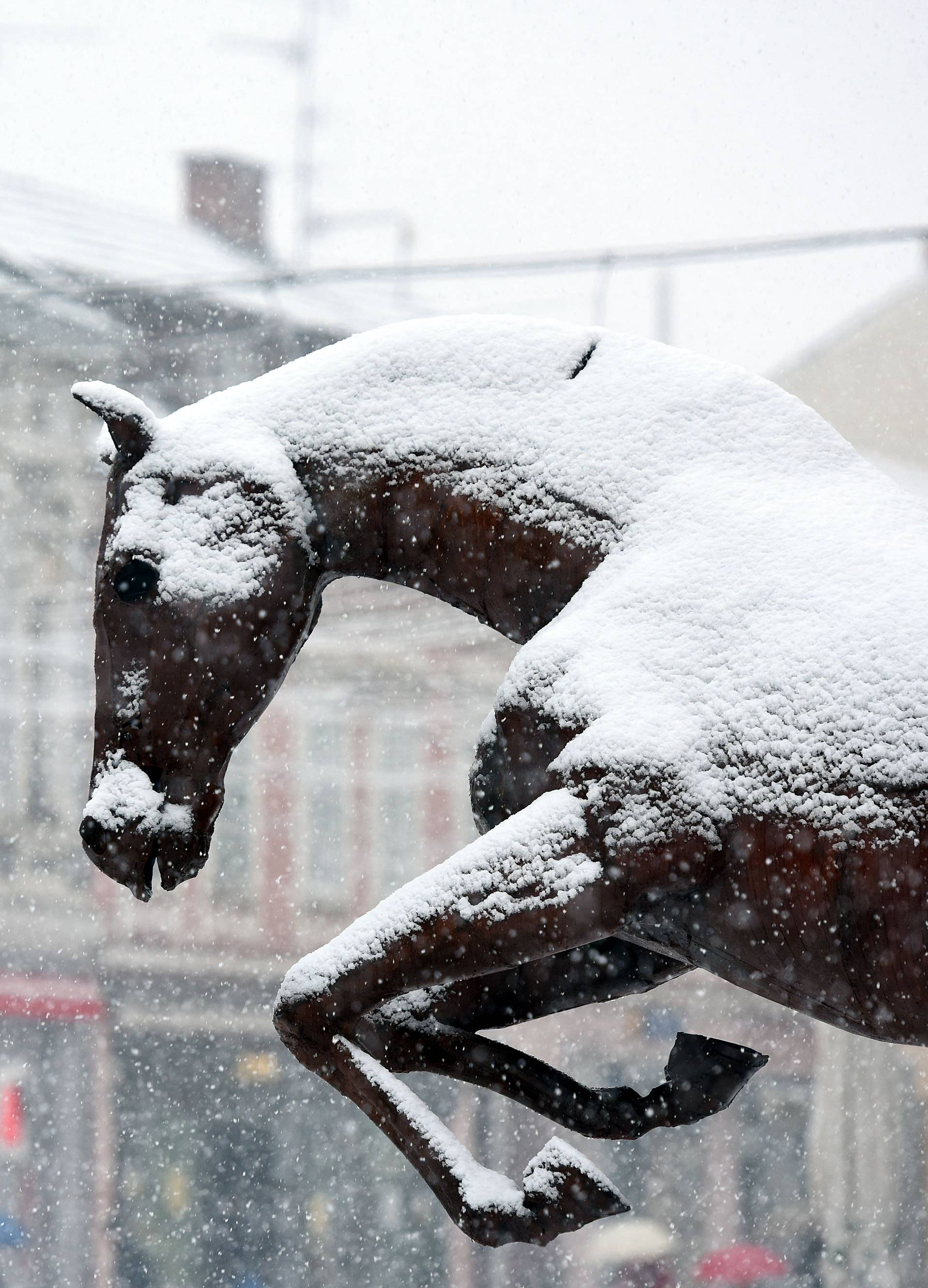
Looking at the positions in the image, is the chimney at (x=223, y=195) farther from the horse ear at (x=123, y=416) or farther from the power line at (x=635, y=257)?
the horse ear at (x=123, y=416)

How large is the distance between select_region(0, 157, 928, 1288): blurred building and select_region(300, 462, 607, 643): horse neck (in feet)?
21.6

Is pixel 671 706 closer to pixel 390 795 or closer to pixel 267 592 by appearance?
pixel 267 592

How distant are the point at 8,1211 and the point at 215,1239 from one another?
1.06m

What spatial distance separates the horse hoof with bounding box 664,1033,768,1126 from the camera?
1325 mm

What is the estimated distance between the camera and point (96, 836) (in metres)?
1.30

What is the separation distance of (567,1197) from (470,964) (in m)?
0.21

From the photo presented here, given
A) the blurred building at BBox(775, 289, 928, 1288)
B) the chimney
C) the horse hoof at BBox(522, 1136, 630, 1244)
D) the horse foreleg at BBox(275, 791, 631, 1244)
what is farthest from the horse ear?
the chimney

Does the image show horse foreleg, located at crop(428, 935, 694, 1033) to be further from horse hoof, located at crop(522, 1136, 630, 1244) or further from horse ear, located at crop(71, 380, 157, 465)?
horse ear, located at crop(71, 380, 157, 465)

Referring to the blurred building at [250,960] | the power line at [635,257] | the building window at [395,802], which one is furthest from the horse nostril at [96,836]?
the building window at [395,802]

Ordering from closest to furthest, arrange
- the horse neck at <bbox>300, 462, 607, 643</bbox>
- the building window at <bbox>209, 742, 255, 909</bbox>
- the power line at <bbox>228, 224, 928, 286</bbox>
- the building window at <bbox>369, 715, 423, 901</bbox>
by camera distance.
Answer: the horse neck at <bbox>300, 462, 607, 643</bbox> → the power line at <bbox>228, 224, 928, 286</bbox> → the building window at <bbox>209, 742, 255, 909</bbox> → the building window at <bbox>369, 715, 423, 901</bbox>

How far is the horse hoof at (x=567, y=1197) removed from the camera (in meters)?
1.18

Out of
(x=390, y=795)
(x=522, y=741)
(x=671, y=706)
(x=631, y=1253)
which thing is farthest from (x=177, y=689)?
(x=390, y=795)

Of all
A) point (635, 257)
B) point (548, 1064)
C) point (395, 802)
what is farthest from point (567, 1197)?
point (395, 802)

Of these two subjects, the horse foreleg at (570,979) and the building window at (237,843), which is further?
the building window at (237,843)
